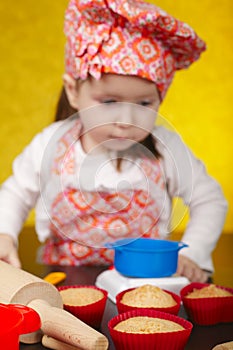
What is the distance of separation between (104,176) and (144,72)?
0.22m

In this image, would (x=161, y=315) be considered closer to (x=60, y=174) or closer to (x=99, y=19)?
(x=60, y=174)

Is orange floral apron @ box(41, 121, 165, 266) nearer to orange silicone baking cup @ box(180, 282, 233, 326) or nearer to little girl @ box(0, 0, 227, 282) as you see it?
little girl @ box(0, 0, 227, 282)

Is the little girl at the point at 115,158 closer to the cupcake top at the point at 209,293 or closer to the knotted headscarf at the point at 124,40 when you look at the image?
the knotted headscarf at the point at 124,40

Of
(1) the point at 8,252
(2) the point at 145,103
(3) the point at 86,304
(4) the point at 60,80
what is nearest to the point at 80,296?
(3) the point at 86,304

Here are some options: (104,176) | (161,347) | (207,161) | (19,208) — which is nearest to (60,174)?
(104,176)

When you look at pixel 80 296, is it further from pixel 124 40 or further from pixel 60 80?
pixel 60 80

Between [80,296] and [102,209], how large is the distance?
26 centimetres

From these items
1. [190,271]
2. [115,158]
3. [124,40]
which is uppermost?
[124,40]

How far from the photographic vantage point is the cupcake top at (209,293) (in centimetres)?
87

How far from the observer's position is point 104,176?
1.01m

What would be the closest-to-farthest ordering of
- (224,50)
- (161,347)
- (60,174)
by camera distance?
(161,347) → (60,174) → (224,50)

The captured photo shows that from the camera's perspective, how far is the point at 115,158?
1.04 meters

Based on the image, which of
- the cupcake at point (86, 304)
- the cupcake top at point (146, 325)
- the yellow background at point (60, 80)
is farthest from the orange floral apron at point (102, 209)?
the yellow background at point (60, 80)

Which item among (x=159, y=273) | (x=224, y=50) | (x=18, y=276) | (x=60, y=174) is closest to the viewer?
(x=18, y=276)
